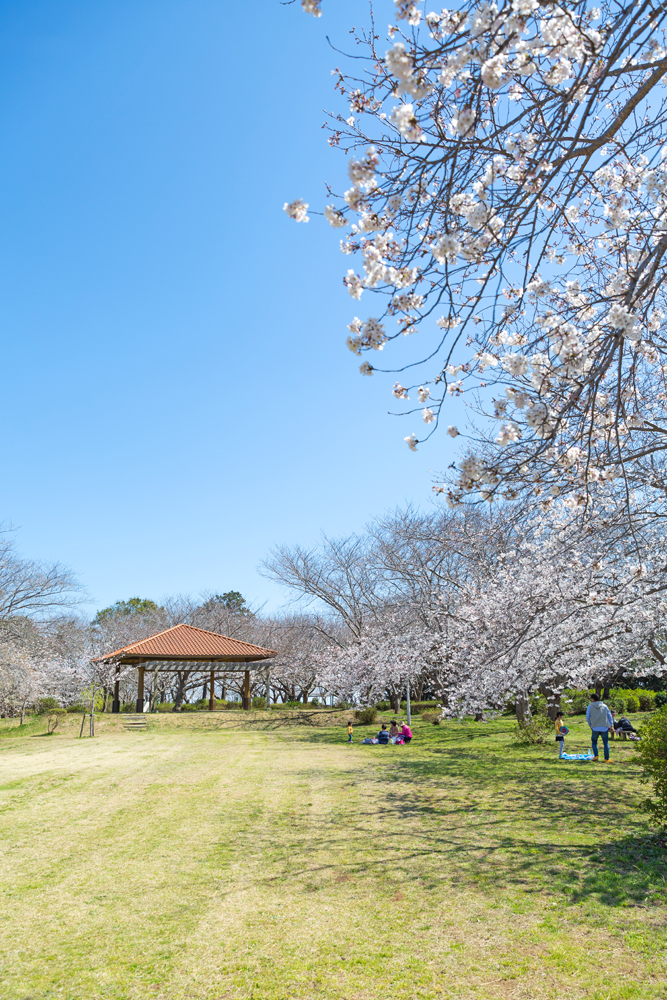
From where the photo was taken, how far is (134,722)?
2264cm

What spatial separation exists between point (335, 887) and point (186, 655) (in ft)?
69.9

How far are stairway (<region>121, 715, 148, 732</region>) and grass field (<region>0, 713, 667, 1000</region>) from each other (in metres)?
12.3

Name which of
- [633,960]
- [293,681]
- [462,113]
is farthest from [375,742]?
[293,681]

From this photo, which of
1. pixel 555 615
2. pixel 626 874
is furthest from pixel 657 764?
pixel 555 615

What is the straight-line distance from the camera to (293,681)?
3744cm

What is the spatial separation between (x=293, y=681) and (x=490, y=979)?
1384 inches

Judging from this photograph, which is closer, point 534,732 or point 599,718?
point 599,718

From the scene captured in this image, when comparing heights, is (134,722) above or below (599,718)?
below

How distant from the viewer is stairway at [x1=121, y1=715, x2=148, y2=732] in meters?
22.1

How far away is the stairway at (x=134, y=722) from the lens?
870 inches

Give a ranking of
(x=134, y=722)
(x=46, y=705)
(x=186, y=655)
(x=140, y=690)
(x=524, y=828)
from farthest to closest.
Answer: (x=46, y=705)
(x=186, y=655)
(x=140, y=690)
(x=134, y=722)
(x=524, y=828)

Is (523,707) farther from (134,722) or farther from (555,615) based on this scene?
(134,722)

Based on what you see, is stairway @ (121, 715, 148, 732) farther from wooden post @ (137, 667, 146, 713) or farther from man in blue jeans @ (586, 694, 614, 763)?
man in blue jeans @ (586, 694, 614, 763)

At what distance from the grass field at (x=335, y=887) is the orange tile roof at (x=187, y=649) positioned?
48.0 ft
